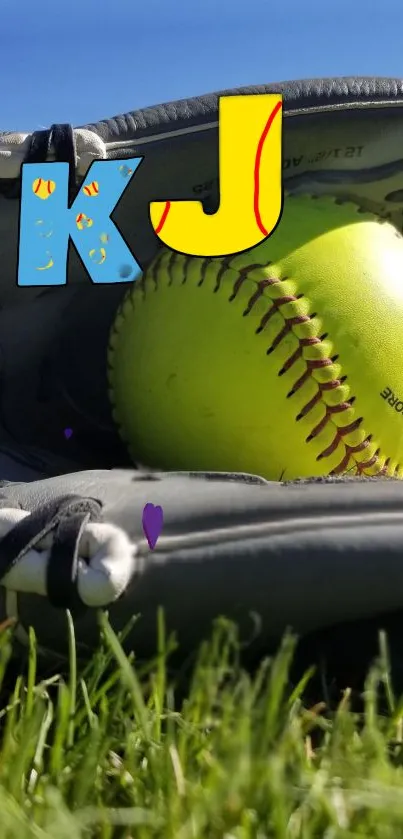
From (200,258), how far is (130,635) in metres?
0.66

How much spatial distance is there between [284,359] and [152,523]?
443 millimetres

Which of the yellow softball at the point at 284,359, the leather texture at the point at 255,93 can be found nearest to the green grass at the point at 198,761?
the yellow softball at the point at 284,359

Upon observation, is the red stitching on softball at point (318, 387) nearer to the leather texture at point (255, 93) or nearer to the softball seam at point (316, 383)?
the softball seam at point (316, 383)

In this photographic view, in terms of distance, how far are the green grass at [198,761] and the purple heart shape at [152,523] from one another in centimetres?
10

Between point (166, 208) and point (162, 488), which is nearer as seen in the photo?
point (162, 488)

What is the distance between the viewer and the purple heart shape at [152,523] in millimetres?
756

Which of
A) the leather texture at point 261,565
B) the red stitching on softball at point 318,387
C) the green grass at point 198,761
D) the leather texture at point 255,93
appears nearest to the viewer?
the green grass at point 198,761

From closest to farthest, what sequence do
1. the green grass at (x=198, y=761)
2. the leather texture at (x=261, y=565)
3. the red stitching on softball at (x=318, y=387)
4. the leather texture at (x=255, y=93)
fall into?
the green grass at (x=198, y=761)
the leather texture at (x=261, y=565)
the red stitching on softball at (x=318, y=387)
the leather texture at (x=255, y=93)

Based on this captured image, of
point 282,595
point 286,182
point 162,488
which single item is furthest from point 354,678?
point 286,182

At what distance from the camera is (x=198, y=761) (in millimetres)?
567

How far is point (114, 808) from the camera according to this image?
0.54 meters

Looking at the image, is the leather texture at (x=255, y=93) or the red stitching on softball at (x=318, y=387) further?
the leather texture at (x=255, y=93)

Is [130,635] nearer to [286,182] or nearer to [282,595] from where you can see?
[282,595]

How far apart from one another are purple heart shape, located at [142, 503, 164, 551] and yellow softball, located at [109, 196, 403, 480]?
0.39 m
